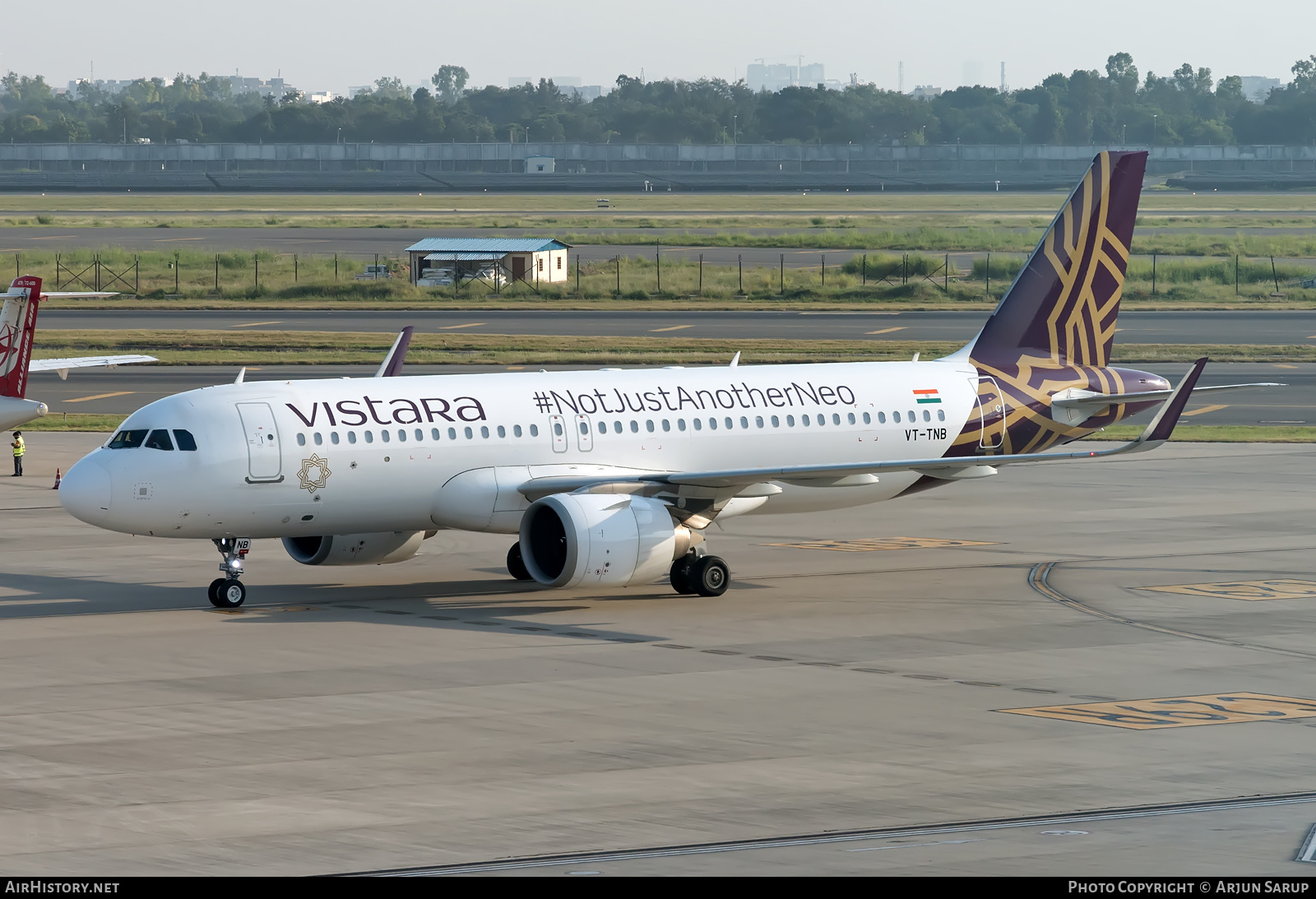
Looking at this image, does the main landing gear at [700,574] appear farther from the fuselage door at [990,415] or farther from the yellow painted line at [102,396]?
the yellow painted line at [102,396]

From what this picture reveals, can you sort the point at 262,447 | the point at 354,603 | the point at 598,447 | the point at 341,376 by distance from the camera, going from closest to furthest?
the point at 262,447
the point at 354,603
the point at 598,447
the point at 341,376

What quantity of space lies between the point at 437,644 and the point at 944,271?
339 ft

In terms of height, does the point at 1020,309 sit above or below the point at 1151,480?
above

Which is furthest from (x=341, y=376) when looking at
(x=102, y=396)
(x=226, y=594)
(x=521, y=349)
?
(x=226, y=594)

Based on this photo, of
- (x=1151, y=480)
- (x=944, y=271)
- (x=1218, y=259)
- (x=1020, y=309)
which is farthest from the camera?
(x=1218, y=259)

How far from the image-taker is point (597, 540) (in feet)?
109

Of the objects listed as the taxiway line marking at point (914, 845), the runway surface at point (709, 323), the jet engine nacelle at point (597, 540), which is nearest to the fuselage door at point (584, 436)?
the jet engine nacelle at point (597, 540)

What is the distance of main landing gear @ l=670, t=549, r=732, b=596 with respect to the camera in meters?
35.9

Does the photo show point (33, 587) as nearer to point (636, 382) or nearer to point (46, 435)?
point (636, 382)

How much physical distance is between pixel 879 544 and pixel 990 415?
14.5ft

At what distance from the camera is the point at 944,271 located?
130375mm

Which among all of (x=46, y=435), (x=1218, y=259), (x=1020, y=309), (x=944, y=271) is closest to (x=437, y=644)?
(x=1020, y=309)

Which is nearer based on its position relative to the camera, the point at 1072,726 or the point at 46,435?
the point at 1072,726

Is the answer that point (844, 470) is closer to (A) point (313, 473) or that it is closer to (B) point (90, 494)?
(A) point (313, 473)
